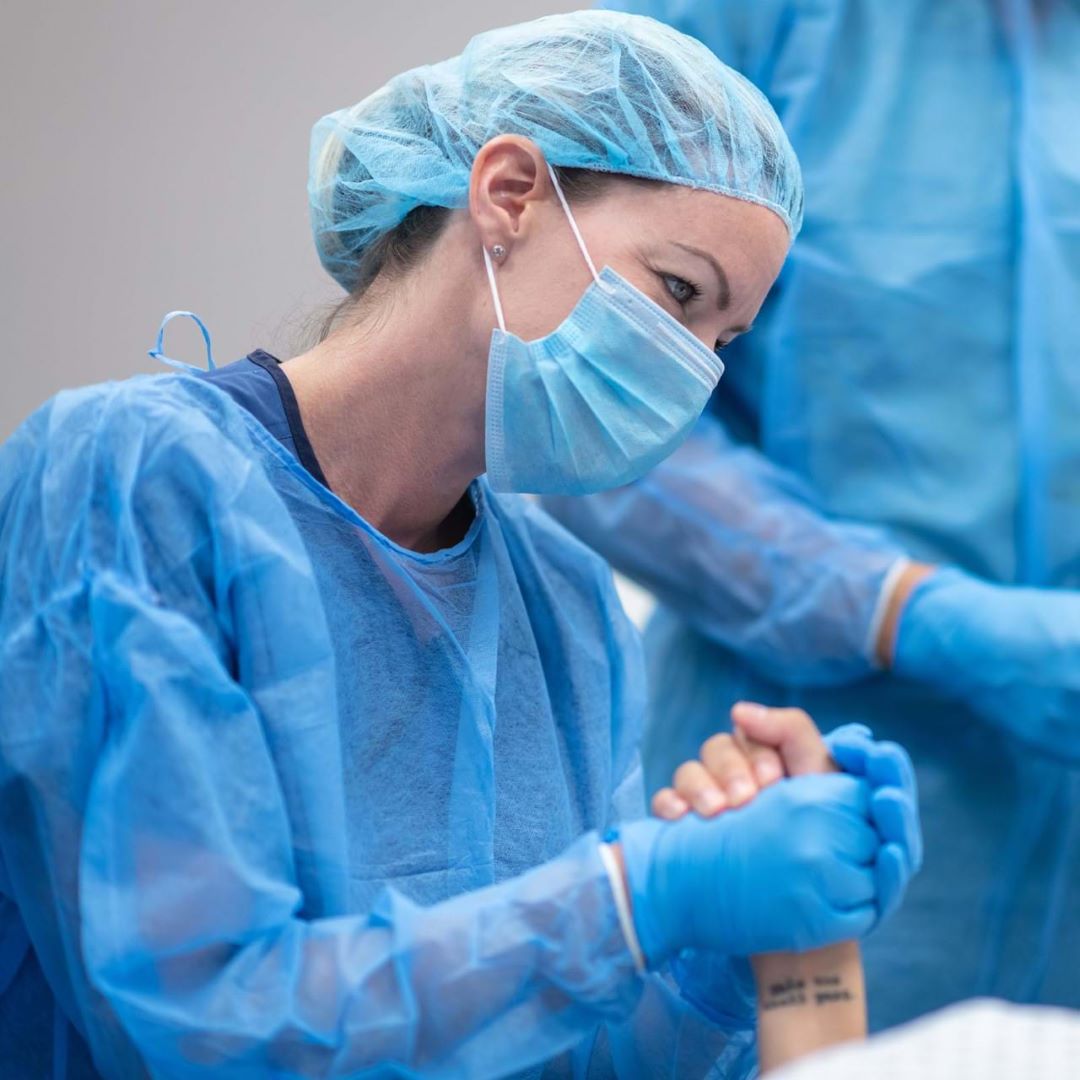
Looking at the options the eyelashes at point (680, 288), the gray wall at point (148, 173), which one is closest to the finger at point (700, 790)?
the eyelashes at point (680, 288)

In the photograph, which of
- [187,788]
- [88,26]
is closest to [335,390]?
[187,788]

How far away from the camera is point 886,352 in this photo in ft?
5.01

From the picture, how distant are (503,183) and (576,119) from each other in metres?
0.08

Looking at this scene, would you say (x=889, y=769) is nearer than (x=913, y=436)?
Yes

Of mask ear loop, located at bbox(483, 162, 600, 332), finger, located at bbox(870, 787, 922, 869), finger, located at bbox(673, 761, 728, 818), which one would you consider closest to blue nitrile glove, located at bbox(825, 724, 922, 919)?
finger, located at bbox(870, 787, 922, 869)

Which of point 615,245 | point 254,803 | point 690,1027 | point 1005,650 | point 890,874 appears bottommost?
point 690,1027

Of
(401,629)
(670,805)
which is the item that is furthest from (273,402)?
(670,805)

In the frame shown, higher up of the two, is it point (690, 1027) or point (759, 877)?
point (759, 877)

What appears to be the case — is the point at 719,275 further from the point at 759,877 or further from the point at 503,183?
the point at 759,877

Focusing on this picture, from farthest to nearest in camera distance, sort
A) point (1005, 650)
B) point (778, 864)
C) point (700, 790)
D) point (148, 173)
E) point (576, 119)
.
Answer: point (148, 173), point (1005, 650), point (576, 119), point (700, 790), point (778, 864)

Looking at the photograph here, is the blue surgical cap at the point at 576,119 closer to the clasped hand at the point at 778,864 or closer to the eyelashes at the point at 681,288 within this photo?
the eyelashes at the point at 681,288

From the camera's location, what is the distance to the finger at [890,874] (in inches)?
38.9

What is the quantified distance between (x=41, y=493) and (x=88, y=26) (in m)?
1.16

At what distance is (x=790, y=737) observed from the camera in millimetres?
1119
